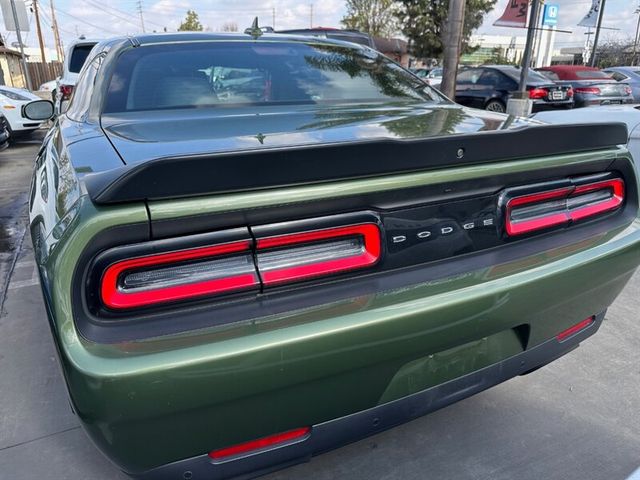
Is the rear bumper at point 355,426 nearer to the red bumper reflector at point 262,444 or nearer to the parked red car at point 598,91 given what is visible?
the red bumper reflector at point 262,444

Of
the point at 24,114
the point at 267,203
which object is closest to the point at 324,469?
the point at 267,203

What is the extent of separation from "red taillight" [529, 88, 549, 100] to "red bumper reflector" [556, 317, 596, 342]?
413 inches

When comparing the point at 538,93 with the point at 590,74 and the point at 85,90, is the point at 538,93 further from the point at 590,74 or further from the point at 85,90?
the point at 85,90

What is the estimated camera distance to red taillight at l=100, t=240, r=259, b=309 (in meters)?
1.20

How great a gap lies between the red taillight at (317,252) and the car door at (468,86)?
11769mm

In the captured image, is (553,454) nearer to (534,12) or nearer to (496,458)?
(496,458)

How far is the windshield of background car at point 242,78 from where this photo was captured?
7.47ft

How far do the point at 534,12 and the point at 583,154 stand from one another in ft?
33.0

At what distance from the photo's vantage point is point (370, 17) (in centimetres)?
4075

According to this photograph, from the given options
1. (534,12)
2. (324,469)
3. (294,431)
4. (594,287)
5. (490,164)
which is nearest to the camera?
(294,431)

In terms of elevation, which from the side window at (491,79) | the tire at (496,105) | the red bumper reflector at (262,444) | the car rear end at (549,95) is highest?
the red bumper reflector at (262,444)

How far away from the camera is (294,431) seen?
140 centimetres

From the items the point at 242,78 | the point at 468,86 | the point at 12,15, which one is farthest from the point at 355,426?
the point at 12,15

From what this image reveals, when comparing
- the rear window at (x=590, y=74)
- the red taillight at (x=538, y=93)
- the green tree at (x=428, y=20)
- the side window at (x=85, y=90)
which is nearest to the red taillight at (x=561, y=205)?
the side window at (x=85, y=90)
